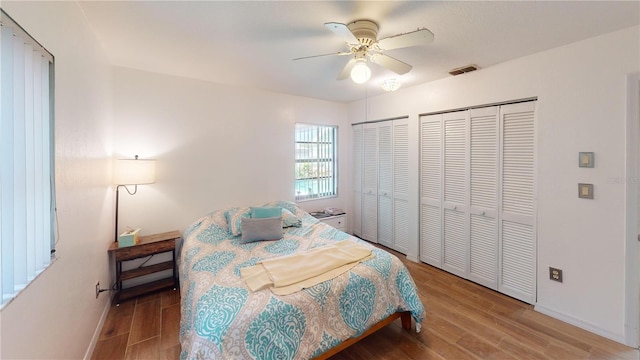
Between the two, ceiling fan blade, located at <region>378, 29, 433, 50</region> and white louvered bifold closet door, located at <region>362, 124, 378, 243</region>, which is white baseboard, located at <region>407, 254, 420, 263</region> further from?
ceiling fan blade, located at <region>378, 29, 433, 50</region>

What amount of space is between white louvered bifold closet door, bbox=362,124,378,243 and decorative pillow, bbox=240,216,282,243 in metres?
2.00

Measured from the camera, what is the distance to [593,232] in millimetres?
2131

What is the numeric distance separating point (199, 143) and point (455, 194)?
128 inches

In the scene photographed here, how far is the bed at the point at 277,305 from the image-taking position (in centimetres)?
143

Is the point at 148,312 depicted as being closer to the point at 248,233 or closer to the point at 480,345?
the point at 248,233

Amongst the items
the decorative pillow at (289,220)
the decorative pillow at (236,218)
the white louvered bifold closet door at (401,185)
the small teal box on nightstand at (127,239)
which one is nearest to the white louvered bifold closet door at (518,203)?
the white louvered bifold closet door at (401,185)

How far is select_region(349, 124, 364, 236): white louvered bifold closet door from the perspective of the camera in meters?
4.44

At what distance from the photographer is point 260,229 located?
8.87 ft

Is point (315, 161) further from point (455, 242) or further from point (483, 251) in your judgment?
point (483, 251)

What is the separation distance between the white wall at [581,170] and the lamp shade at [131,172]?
375 centimetres

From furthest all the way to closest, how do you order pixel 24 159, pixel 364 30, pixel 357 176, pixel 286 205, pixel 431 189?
pixel 357 176
pixel 286 205
pixel 431 189
pixel 364 30
pixel 24 159

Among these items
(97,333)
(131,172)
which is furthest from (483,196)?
(97,333)

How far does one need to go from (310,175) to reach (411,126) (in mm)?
1742

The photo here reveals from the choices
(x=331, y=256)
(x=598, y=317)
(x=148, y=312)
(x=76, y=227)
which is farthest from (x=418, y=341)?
(x=76, y=227)
